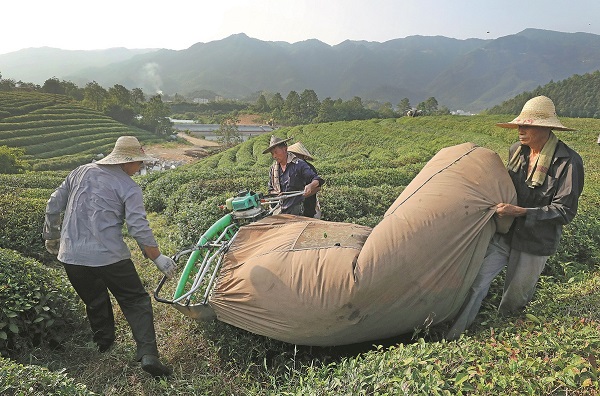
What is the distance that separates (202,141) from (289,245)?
62212mm

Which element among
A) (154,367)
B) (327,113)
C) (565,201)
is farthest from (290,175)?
(327,113)

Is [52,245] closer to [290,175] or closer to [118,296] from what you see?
[118,296]

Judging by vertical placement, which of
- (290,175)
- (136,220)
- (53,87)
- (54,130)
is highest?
(53,87)

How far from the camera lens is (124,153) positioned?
312 cm

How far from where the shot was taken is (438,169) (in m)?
3.23

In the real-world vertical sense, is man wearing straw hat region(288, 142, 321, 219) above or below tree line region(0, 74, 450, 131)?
below

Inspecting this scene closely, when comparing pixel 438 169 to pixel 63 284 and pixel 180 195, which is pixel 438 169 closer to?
pixel 63 284

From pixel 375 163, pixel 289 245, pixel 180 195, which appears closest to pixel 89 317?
pixel 289 245

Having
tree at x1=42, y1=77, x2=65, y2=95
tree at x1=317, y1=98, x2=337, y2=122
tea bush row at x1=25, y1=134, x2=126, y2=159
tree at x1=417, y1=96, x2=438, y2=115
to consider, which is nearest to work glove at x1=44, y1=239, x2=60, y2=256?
tea bush row at x1=25, y1=134, x2=126, y2=159

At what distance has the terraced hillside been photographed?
3581 cm

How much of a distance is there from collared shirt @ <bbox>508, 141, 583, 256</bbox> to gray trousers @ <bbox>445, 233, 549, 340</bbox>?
0.32 ft

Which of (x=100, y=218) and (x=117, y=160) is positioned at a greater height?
(x=117, y=160)

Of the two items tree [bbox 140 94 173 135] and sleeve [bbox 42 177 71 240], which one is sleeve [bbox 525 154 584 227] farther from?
tree [bbox 140 94 173 135]

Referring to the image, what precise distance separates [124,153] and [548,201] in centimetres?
339
